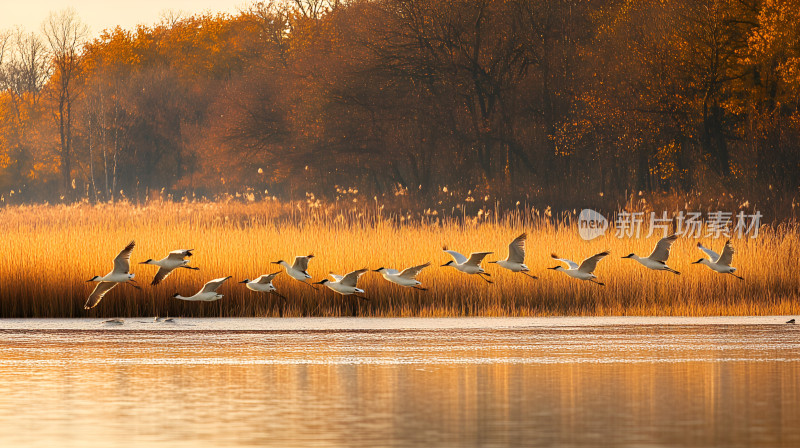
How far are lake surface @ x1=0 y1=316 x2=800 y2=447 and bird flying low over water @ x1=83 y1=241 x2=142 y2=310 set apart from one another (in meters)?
0.67

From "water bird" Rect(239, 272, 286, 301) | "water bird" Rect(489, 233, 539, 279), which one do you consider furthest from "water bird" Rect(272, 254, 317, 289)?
"water bird" Rect(489, 233, 539, 279)

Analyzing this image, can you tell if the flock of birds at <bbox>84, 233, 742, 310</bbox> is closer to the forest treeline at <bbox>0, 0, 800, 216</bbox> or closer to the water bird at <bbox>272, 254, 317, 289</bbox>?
the water bird at <bbox>272, 254, 317, 289</bbox>

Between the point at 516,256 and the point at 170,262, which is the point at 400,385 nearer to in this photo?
the point at 170,262

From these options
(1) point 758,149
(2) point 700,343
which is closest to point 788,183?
(1) point 758,149

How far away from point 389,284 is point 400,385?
8.68 metres

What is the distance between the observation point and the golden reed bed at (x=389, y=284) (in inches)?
758

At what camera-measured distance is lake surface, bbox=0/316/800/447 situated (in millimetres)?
8797

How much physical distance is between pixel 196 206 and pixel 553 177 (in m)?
11.7

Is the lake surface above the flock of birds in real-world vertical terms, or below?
below

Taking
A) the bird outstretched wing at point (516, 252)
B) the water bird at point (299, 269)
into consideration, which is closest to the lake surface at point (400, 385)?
the water bird at point (299, 269)

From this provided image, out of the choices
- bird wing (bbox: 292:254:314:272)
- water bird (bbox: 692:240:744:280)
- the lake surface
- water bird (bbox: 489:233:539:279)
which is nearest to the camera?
the lake surface

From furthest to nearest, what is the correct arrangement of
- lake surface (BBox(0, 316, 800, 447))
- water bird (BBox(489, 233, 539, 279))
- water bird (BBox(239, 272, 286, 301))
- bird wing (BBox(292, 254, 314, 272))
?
water bird (BBox(489, 233, 539, 279)) < water bird (BBox(239, 272, 286, 301)) < bird wing (BBox(292, 254, 314, 272)) < lake surface (BBox(0, 316, 800, 447))

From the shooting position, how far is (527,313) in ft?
63.7

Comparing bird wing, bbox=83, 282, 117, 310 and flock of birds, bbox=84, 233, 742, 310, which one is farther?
bird wing, bbox=83, 282, 117, 310
